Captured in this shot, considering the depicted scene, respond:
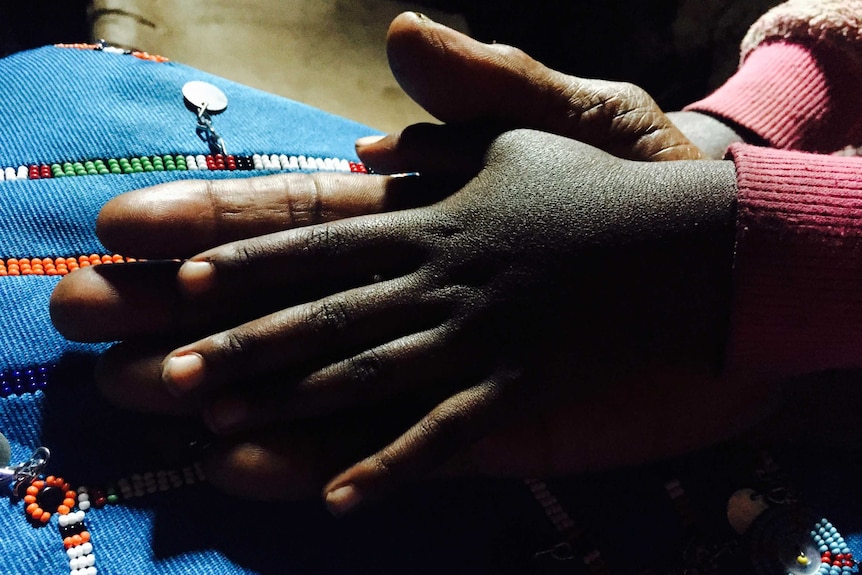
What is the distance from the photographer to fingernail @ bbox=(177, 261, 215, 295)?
0.46m

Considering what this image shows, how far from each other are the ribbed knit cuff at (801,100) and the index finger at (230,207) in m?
0.52

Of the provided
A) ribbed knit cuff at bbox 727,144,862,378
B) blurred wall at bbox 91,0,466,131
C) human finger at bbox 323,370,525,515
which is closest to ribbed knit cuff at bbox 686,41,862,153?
ribbed knit cuff at bbox 727,144,862,378

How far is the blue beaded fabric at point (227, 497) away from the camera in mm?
463

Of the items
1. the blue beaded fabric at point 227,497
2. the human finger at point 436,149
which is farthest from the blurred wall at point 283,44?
the human finger at point 436,149

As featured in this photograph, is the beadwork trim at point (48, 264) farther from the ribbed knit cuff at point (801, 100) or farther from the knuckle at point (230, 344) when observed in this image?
the ribbed knit cuff at point (801, 100)

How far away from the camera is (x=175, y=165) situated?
0.60 metres

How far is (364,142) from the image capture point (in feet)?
1.99

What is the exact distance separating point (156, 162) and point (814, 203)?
52 cm

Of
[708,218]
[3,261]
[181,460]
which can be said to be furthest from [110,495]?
[708,218]

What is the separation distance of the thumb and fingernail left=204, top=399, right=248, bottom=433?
27 cm

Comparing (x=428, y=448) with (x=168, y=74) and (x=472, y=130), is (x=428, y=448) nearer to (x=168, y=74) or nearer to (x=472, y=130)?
(x=472, y=130)

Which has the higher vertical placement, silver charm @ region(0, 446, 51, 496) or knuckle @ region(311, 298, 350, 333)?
silver charm @ region(0, 446, 51, 496)

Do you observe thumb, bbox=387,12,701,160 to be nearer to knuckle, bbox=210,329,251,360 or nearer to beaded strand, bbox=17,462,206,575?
knuckle, bbox=210,329,251,360

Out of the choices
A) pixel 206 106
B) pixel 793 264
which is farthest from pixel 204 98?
pixel 793 264
